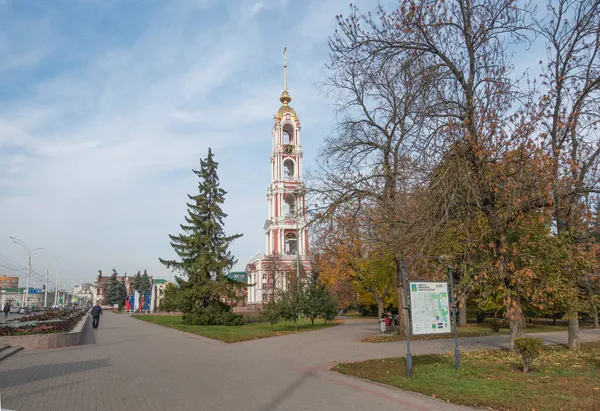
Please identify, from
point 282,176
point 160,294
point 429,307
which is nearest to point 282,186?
point 282,176

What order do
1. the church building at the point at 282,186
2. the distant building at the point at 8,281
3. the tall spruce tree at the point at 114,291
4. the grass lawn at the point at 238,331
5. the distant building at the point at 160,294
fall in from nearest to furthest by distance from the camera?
the grass lawn at the point at 238,331
the distant building at the point at 160,294
the church building at the point at 282,186
the tall spruce tree at the point at 114,291
the distant building at the point at 8,281

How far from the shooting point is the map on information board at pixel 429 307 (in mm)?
10109

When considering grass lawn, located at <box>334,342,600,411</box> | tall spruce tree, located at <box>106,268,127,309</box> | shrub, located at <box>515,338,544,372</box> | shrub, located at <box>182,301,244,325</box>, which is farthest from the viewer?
tall spruce tree, located at <box>106,268,127,309</box>

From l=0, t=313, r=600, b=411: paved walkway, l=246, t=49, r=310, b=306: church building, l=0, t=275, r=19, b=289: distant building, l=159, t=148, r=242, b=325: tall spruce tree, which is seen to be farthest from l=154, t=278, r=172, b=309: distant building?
l=0, t=275, r=19, b=289: distant building

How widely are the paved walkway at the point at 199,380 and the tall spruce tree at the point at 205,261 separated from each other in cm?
1685

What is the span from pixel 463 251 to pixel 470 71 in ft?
16.5

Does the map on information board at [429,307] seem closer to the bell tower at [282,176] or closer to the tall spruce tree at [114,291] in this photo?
the bell tower at [282,176]

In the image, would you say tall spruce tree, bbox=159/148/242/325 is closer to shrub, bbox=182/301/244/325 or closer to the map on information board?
shrub, bbox=182/301/244/325

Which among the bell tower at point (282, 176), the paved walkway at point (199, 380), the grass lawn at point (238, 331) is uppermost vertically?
the bell tower at point (282, 176)

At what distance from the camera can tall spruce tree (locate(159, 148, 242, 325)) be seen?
33625mm

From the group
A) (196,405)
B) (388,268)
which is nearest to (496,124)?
(196,405)

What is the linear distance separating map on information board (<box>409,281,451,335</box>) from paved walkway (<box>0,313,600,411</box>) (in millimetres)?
1761

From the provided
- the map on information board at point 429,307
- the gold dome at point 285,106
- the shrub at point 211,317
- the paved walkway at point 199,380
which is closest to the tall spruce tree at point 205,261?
the shrub at point 211,317

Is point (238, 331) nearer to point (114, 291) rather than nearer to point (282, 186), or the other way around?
point (282, 186)
